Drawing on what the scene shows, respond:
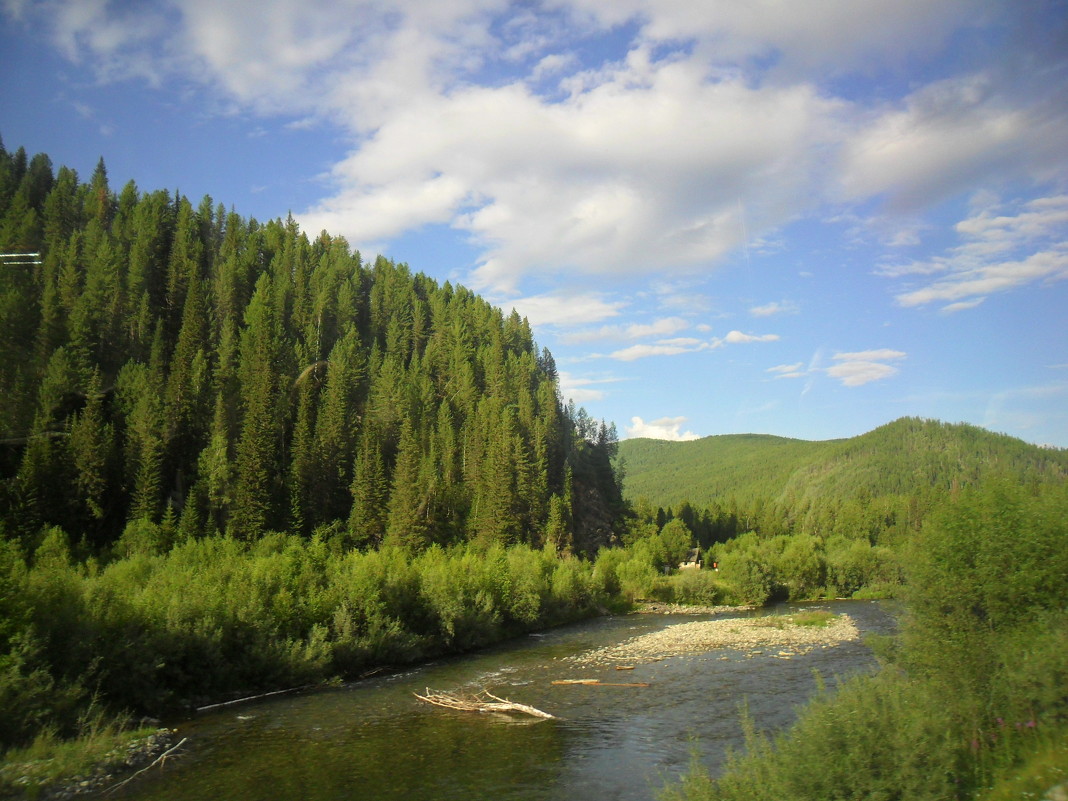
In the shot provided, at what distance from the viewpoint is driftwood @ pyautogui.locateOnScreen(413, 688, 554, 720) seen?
83.1 ft

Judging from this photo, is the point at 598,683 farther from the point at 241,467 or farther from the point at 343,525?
the point at 343,525

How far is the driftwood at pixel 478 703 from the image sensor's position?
25.3 meters

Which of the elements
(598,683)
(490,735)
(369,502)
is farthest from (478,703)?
(369,502)

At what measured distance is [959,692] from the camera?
1423 centimetres

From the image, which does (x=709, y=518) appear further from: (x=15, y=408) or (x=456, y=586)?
(x=15, y=408)

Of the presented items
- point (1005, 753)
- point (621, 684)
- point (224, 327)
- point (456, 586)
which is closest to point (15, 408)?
point (224, 327)

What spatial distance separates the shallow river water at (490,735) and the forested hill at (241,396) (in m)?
23.1

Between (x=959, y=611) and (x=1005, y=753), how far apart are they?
336 centimetres

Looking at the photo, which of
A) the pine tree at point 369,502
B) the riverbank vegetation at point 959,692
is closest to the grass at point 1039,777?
the riverbank vegetation at point 959,692

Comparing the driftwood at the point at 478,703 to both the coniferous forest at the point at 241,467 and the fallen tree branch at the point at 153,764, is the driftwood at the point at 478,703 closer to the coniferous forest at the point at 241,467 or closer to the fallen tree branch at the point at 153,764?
the coniferous forest at the point at 241,467

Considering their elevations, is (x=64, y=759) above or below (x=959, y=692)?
below

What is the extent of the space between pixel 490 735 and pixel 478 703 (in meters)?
3.91

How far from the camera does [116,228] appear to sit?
273 ft

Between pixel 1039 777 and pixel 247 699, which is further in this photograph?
pixel 247 699
